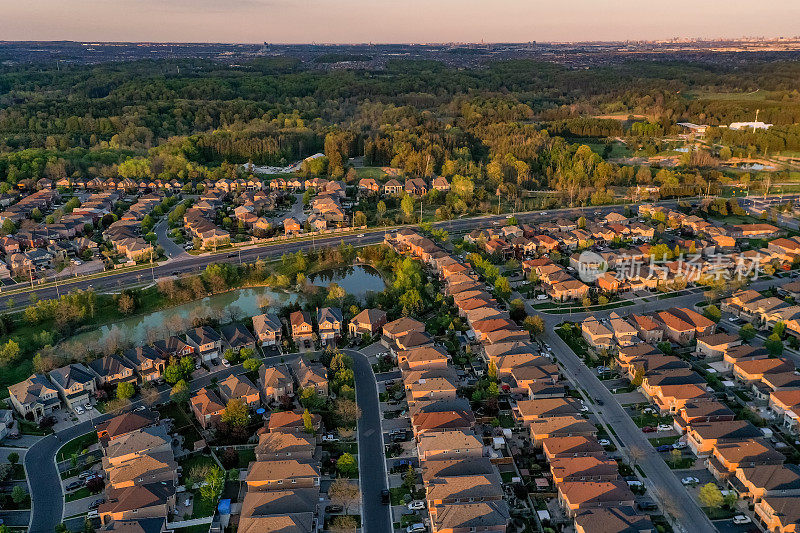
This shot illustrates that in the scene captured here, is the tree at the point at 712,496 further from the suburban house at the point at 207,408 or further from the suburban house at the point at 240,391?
the suburban house at the point at 207,408

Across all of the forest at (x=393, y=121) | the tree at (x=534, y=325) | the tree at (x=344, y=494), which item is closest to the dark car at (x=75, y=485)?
the tree at (x=344, y=494)

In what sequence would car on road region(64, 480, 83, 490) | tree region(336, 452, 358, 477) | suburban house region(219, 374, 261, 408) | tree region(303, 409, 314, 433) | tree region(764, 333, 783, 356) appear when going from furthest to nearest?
tree region(764, 333, 783, 356) → suburban house region(219, 374, 261, 408) → tree region(303, 409, 314, 433) → tree region(336, 452, 358, 477) → car on road region(64, 480, 83, 490)

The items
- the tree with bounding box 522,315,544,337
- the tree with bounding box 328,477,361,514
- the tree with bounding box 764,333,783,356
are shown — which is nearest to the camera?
the tree with bounding box 328,477,361,514

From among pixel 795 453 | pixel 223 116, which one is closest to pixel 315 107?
pixel 223 116

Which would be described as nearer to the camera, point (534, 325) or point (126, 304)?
point (534, 325)

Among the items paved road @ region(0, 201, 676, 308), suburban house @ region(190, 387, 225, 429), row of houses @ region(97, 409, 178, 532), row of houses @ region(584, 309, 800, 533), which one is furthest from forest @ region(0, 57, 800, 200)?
row of houses @ region(97, 409, 178, 532)

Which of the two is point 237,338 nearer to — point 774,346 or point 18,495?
point 18,495

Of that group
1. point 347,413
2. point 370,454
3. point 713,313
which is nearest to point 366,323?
point 347,413

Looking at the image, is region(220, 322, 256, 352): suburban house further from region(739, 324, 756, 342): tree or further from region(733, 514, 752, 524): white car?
region(739, 324, 756, 342): tree
